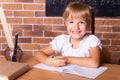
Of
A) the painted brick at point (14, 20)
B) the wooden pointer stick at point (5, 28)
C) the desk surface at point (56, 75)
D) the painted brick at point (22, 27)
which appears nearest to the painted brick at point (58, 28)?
the painted brick at point (22, 27)

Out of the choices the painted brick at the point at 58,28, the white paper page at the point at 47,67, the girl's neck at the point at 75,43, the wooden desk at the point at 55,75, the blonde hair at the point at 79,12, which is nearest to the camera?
the wooden desk at the point at 55,75

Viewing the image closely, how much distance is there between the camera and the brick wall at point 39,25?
258 cm

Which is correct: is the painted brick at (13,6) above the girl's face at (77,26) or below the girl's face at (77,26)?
above

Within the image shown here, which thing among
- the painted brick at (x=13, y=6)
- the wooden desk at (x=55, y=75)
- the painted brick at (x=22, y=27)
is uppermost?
the painted brick at (x=13, y=6)

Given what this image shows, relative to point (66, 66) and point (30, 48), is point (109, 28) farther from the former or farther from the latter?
point (66, 66)

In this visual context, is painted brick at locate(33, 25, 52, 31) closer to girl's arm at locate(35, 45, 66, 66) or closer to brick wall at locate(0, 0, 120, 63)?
brick wall at locate(0, 0, 120, 63)

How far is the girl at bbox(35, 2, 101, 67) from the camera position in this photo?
143 cm

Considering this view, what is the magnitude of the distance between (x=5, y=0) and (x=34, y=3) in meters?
0.31

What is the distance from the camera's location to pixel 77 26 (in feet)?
5.15

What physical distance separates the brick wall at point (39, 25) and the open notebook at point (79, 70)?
122cm

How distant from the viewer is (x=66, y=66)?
140 cm

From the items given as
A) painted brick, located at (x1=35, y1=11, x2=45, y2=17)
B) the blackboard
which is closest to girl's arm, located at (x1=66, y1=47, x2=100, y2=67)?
the blackboard

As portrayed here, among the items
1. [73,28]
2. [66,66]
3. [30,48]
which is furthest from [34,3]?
[66,66]

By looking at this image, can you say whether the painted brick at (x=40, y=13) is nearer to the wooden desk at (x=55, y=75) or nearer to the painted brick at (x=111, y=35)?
the painted brick at (x=111, y=35)
